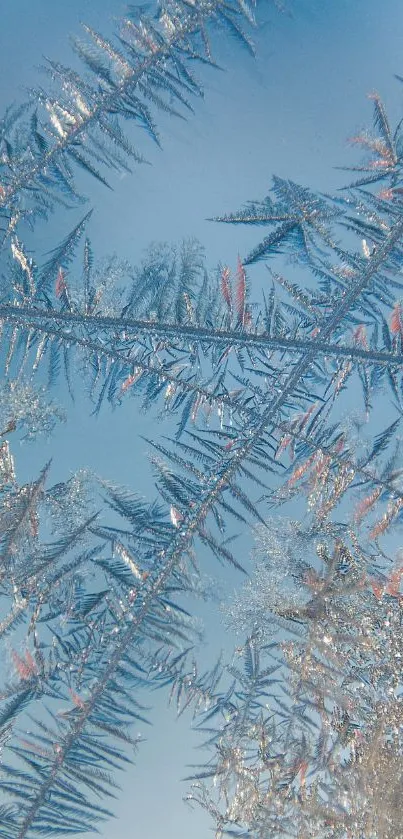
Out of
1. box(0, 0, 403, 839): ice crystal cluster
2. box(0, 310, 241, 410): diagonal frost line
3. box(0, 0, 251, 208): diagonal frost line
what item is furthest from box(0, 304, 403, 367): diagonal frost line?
box(0, 0, 251, 208): diagonal frost line

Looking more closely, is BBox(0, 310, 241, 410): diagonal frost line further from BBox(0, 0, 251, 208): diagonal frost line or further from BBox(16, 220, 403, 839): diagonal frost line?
BBox(0, 0, 251, 208): diagonal frost line

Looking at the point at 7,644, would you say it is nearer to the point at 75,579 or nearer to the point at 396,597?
the point at 75,579

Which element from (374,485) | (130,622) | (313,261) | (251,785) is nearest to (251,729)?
(251,785)

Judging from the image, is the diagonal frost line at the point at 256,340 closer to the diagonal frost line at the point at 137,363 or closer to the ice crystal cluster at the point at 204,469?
the ice crystal cluster at the point at 204,469

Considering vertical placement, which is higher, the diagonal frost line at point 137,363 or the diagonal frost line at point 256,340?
the diagonal frost line at point 256,340

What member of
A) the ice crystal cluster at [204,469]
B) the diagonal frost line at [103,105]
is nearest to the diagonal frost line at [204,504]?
the ice crystal cluster at [204,469]

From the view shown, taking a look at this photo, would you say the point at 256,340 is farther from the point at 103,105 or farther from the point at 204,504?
the point at 103,105

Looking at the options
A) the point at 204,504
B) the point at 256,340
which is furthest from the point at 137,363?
the point at 204,504
